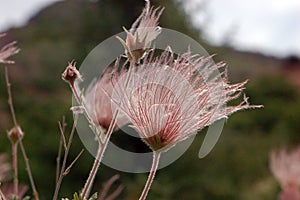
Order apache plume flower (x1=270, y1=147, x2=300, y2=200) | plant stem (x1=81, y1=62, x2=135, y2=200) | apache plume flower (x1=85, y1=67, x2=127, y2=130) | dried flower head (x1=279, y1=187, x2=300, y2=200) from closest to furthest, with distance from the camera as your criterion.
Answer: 1. plant stem (x1=81, y1=62, x2=135, y2=200)
2. apache plume flower (x1=85, y1=67, x2=127, y2=130)
3. dried flower head (x1=279, y1=187, x2=300, y2=200)
4. apache plume flower (x1=270, y1=147, x2=300, y2=200)

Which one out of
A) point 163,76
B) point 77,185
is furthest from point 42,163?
point 163,76

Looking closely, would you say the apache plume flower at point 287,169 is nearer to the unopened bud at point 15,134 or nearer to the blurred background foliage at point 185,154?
the unopened bud at point 15,134

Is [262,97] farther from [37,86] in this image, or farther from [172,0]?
[172,0]

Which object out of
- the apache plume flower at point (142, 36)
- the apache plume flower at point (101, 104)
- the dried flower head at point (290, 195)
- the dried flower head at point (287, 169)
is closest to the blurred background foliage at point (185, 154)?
the dried flower head at point (287, 169)

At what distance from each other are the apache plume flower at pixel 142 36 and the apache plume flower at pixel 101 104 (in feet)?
0.54

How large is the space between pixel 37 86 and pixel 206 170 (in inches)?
251

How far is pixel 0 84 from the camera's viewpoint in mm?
10211

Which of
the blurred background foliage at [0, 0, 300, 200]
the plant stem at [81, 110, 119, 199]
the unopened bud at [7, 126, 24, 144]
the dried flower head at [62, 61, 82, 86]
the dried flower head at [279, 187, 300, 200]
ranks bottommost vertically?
the blurred background foliage at [0, 0, 300, 200]

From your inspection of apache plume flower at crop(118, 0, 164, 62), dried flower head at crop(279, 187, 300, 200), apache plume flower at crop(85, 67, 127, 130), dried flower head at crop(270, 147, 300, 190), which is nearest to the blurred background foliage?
dried flower head at crop(270, 147, 300, 190)

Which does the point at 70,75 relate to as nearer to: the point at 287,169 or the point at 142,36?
the point at 142,36

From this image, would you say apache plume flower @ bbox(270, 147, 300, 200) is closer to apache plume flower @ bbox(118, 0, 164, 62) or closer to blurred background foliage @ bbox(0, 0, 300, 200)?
apache plume flower @ bbox(118, 0, 164, 62)

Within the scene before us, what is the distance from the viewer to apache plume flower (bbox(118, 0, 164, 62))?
3.13ft

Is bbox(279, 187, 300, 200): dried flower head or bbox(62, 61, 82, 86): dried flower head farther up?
bbox(62, 61, 82, 86): dried flower head

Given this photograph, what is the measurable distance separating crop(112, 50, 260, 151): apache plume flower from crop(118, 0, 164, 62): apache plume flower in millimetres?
17
